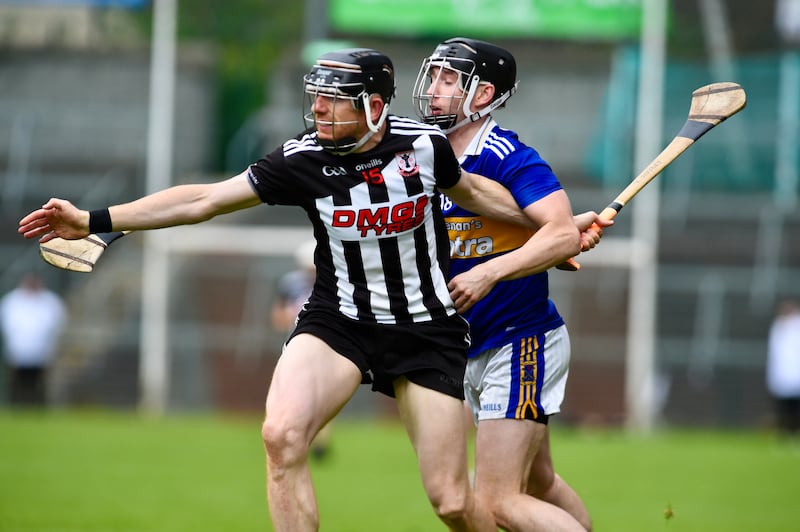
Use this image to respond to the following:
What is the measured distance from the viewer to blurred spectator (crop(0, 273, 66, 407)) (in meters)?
19.5

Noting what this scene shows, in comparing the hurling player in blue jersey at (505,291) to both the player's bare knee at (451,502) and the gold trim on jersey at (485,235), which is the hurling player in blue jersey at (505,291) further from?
the player's bare knee at (451,502)

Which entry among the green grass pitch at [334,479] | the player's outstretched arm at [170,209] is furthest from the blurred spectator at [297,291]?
the player's outstretched arm at [170,209]

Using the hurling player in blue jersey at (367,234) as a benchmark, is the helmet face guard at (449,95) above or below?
above

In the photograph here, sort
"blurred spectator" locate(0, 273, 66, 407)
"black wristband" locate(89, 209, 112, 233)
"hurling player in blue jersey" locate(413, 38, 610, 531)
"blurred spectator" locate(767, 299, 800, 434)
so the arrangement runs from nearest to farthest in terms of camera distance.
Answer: "black wristband" locate(89, 209, 112, 233) → "hurling player in blue jersey" locate(413, 38, 610, 531) → "blurred spectator" locate(767, 299, 800, 434) → "blurred spectator" locate(0, 273, 66, 407)

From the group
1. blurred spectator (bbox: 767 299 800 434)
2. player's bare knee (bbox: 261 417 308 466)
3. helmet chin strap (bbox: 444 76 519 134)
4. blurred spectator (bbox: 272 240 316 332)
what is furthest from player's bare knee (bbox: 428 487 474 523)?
blurred spectator (bbox: 767 299 800 434)

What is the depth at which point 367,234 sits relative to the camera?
5719mm

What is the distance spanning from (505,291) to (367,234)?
0.84 meters

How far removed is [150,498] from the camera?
10.2m

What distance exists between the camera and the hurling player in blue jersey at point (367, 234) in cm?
562

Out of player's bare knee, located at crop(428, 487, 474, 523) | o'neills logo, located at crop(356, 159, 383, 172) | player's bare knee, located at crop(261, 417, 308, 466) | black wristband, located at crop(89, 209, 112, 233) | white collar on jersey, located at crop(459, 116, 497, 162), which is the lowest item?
player's bare knee, located at crop(428, 487, 474, 523)

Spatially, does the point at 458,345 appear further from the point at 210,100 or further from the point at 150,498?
the point at 210,100

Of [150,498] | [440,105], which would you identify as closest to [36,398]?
[150,498]

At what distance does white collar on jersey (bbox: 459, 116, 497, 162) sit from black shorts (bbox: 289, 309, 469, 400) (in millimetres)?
848

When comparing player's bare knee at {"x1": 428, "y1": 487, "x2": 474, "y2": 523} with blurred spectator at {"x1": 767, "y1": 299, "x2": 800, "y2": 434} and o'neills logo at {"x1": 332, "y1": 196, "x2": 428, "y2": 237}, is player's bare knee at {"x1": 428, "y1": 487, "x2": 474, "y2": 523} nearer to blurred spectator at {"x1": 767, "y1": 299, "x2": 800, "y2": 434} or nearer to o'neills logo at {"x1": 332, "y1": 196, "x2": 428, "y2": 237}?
o'neills logo at {"x1": 332, "y1": 196, "x2": 428, "y2": 237}
